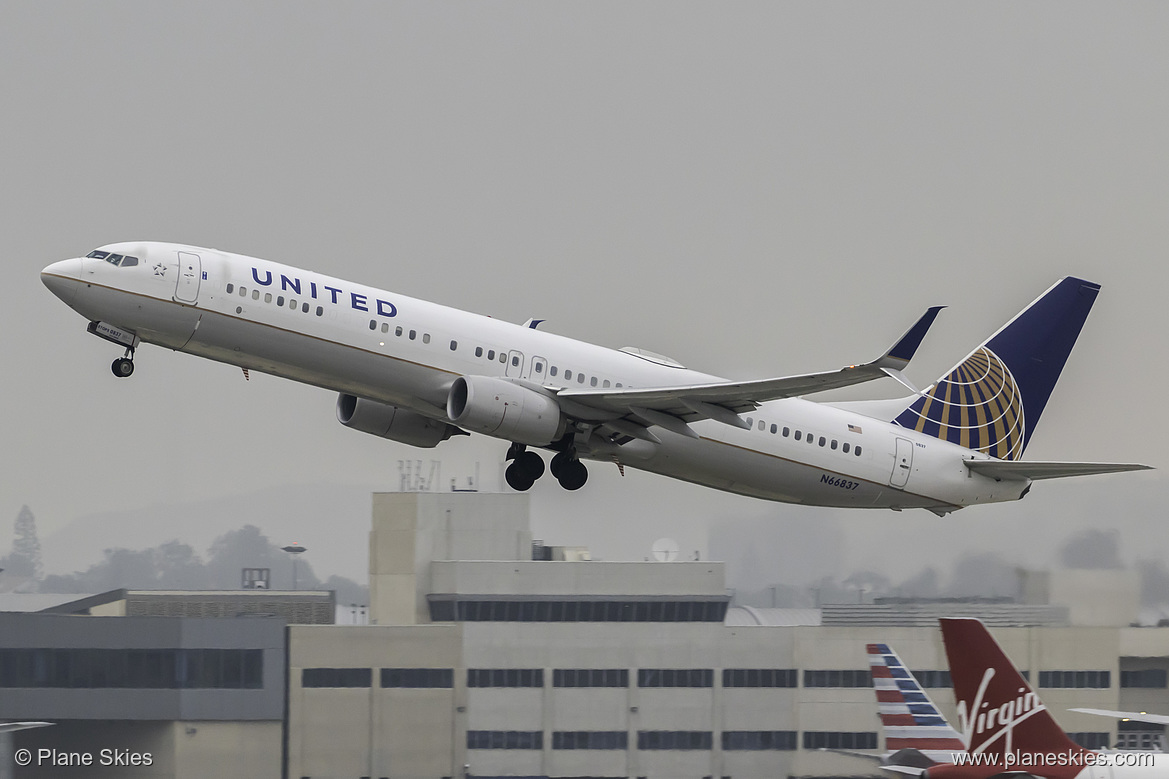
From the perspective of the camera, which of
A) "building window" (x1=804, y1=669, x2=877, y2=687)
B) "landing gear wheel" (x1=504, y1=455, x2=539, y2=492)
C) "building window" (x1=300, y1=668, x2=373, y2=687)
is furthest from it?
"building window" (x1=804, y1=669, x2=877, y2=687)

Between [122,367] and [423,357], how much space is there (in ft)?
21.4

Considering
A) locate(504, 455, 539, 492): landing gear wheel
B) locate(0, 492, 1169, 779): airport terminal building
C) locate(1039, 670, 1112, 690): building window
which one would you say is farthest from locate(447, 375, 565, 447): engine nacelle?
locate(1039, 670, 1112, 690): building window

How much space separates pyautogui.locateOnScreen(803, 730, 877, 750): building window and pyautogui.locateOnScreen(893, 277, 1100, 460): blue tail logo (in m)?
20.9

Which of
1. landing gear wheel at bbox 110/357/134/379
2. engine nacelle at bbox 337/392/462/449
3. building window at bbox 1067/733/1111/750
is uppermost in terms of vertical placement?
landing gear wheel at bbox 110/357/134/379

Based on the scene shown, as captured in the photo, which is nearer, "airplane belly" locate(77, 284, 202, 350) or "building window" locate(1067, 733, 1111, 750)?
"airplane belly" locate(77, 284, 202, 350)

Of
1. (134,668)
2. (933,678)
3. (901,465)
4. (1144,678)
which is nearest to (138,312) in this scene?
(901,465)

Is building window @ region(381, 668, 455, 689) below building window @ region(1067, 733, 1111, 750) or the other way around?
the other way around

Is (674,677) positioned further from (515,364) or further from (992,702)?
(992,702)

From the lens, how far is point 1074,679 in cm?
5934

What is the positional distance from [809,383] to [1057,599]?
90.7 feet

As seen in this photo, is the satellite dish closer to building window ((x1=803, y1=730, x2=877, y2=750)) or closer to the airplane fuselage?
building window ((x1=803, y1=730, x2=877, y2=750))

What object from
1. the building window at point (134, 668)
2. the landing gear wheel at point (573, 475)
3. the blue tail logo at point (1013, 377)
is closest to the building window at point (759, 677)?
the building window at point (134, 668)

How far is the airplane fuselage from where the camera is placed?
103ft

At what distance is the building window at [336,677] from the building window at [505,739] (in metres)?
4.68
